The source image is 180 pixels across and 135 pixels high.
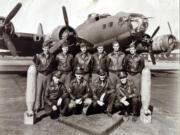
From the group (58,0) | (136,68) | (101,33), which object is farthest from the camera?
(101,33)

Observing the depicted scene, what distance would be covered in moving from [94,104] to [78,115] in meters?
0.56

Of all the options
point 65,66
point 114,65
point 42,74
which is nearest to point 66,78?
point 65,66

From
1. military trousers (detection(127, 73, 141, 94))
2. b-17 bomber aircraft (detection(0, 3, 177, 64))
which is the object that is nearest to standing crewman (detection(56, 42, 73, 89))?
military trousers (detection(127, 73, 141, 94))

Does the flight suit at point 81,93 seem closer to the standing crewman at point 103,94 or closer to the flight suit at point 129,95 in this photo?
the standing crewman at point 103,94

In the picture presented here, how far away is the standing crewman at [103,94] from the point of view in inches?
232

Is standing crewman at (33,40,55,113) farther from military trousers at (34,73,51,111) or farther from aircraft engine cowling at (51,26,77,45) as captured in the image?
aircraft engine cowling at (51,26,77,45)

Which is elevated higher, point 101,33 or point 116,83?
point 101,33

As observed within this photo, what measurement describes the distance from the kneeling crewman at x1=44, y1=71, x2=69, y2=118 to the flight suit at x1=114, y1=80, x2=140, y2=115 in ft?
4.88

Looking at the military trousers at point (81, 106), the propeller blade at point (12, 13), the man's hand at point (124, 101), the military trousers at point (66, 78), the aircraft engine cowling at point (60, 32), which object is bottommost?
the military trousers at point (81, 106)

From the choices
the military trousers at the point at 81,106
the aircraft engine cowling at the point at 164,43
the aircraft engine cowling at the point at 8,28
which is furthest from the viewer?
the aircraft engine cowling at the point at 164,43

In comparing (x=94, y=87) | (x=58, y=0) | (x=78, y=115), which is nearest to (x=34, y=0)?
(x=58, y=0)

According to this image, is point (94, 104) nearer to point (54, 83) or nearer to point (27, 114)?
point (54, 83)

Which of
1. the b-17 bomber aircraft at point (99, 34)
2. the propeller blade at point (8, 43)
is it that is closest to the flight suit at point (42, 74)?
the b-17 bomber aircraft at point (99, 34)

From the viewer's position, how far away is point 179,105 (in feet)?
25.3
